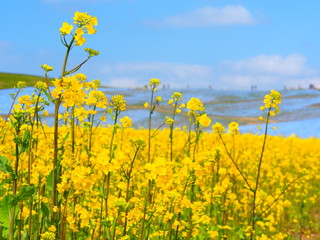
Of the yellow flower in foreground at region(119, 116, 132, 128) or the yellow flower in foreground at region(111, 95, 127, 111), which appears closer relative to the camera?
the yellow flower in foreground at region(111, 95, 127, 111)

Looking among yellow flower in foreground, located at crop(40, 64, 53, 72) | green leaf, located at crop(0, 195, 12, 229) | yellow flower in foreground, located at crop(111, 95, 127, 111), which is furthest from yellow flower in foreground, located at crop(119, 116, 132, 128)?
green leaf, located at crop(0, 195, 12, 229)

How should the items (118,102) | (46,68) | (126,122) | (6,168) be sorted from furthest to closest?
(126,122) < (118,102) < (46,68) < (6,168)

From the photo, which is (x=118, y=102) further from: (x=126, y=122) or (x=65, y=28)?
(x=65, y=28)

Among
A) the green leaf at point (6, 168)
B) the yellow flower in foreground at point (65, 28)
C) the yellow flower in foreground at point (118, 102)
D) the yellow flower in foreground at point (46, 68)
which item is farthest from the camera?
the yellow flower in foreground at point (118, 102)

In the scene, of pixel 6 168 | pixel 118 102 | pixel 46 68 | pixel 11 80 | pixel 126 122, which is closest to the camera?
pixel 6 168

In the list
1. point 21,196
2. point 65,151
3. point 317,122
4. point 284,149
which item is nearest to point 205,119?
point 65,151

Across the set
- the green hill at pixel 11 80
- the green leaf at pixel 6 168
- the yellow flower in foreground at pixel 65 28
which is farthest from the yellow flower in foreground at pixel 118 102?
the green hill at pixel 11 80

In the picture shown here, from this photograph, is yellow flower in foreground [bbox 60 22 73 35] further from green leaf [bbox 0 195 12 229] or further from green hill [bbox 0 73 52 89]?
green hill [bbox 0 73 52 89]

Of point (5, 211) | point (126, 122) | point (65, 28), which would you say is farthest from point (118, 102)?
point (5, 211)

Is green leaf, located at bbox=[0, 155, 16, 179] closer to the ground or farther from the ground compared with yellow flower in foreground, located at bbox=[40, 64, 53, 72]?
closer to the ground

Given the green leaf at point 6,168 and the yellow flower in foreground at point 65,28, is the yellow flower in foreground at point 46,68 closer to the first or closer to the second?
the yellow flower in foreground at point 65,28

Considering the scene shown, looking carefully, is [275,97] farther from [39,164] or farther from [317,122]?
[317,122]

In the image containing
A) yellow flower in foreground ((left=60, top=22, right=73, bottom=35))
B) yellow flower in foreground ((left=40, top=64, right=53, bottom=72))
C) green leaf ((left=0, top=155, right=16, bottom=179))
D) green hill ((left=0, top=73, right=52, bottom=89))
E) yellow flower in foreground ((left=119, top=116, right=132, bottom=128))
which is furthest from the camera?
green hill ((left=0, top=73, right=52, bottom=89))

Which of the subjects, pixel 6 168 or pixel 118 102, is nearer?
pixel 6 168
